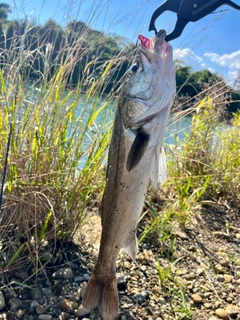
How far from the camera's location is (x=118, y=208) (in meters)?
1.98

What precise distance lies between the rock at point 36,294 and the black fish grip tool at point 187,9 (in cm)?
170

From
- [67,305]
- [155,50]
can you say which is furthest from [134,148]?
[67,305]

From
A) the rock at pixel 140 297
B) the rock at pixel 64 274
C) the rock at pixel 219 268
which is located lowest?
the rock at pixel 64 274

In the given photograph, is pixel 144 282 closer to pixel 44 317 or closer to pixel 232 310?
pixel 232 310

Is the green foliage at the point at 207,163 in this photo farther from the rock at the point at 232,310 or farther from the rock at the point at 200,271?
the rock at the point at 232,310

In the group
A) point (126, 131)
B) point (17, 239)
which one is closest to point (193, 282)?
point (17, 239)

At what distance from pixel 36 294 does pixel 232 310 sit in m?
1.27

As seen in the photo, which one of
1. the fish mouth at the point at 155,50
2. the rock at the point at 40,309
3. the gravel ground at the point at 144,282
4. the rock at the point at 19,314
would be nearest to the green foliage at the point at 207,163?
the gravel ground at the point at 144,282

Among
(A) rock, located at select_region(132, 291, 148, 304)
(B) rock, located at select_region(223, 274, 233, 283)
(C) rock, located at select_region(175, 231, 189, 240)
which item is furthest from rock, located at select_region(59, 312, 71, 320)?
(C) rock, located at select_region(175, 231, 189, 240)

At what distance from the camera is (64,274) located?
2.60 metres

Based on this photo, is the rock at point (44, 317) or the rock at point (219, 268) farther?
the rock at point (219, 268)

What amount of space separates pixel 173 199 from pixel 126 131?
2.22 meters

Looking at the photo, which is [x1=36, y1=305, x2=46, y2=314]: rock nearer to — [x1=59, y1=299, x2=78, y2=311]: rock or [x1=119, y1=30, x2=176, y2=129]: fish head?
[x1=59, y1=299, x2=78, y2=311]: rock

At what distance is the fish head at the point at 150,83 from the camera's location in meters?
1.75
